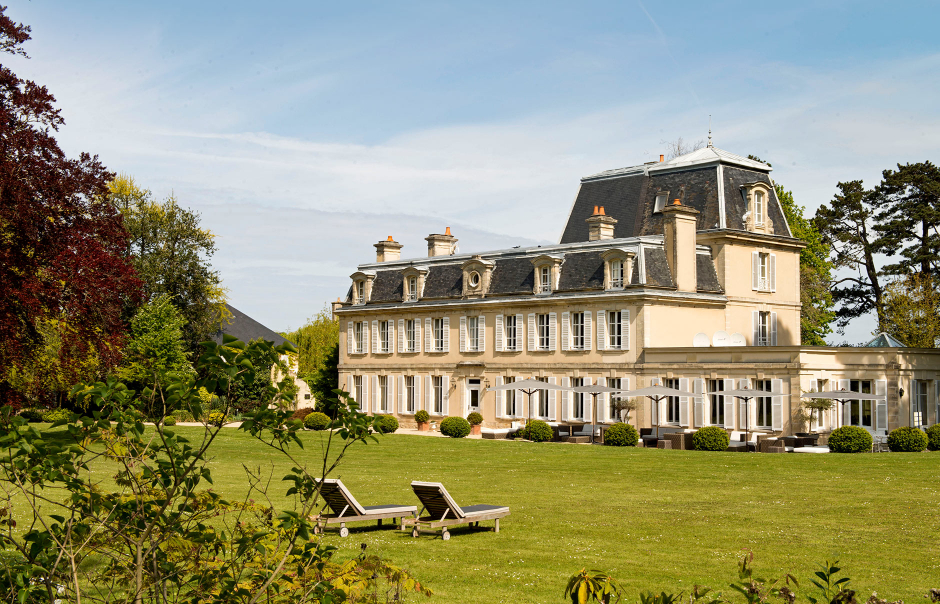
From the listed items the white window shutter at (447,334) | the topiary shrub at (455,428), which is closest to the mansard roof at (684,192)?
the white window shutter at (447,334)

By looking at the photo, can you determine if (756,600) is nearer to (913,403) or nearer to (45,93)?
(45,93)

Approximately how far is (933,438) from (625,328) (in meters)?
12.0

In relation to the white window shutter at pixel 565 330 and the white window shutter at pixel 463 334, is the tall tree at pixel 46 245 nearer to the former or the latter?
the white window shutter at pixel 565 330

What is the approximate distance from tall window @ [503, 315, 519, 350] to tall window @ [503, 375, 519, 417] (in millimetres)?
1295

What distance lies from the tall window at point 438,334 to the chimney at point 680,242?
36.5 feet

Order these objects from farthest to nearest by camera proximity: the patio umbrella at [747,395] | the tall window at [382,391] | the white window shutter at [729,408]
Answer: the tall window at [382,391] → the white window shutter at [729,408] → the patio umbrella at [747,395]

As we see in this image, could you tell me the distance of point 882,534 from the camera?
524 inches

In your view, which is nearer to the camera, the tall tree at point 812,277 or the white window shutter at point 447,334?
the white window shutter at point 447,334

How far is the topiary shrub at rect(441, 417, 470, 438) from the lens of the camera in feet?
126

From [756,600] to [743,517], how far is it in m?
10.2

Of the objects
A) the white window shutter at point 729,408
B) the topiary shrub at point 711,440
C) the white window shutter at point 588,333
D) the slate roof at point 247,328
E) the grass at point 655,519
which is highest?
the slate roof at point 247,328

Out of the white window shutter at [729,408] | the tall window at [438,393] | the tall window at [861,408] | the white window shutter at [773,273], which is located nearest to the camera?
the tall window at [861,408]

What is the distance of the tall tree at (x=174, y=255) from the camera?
172ft

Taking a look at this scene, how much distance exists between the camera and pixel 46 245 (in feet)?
61.7
